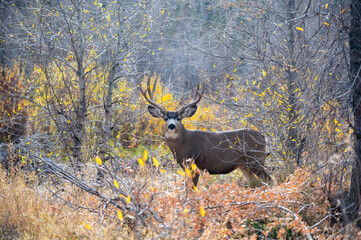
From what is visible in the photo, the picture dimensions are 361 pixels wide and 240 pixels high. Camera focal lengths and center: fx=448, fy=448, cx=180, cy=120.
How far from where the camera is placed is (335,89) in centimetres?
569

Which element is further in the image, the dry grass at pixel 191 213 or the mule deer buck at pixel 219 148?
the mule deer buck at pixel 219 148

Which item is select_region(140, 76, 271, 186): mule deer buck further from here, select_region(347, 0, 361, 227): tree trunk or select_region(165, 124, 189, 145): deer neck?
select_region(347, 0, 361, 227): tree trunk

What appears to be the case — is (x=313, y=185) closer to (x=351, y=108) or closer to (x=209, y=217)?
(x=351, y=108)

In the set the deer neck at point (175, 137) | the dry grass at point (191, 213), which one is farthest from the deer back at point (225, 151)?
the dry grass at point (191, 213)

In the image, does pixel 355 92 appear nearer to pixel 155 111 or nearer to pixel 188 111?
pixel 188 111

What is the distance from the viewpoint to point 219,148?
810 centimetres

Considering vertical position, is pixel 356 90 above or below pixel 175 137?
above

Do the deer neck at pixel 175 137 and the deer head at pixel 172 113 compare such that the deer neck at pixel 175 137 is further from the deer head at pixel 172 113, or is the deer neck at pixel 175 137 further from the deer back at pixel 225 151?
the deer back at pixel 225 151

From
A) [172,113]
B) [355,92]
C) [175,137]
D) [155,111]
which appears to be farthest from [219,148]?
[355,92]

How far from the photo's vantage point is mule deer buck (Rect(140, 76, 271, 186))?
817 cm

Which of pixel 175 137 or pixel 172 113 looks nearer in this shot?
pixel 175 137

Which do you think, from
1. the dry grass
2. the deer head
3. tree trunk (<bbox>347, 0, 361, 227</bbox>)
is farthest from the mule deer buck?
tree trunk (<bbox>347, 0, 361, 227</bbox>)

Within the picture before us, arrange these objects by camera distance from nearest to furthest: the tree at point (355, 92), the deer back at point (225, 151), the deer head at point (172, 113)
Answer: the tree at point (355, 92) → the deer back at point (225, 151) → the deer head at point (172, 113)

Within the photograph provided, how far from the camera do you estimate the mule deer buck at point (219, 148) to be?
26.8 ft
